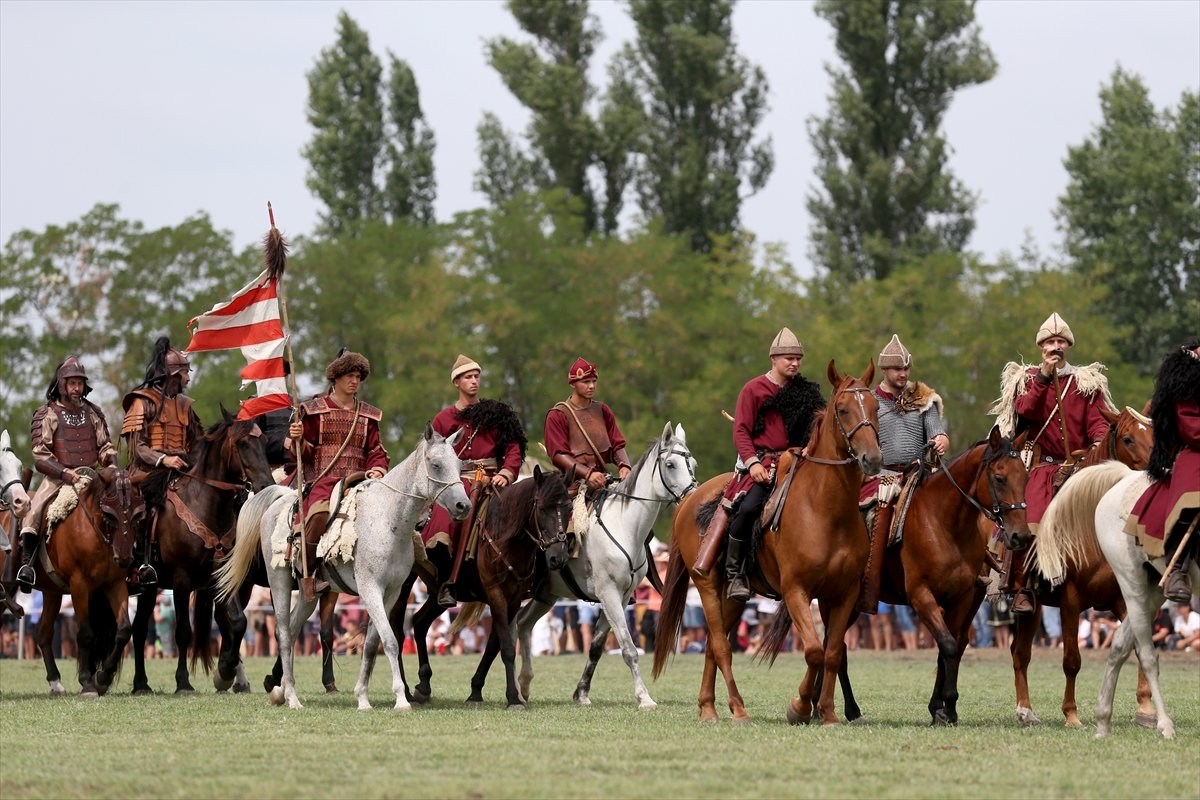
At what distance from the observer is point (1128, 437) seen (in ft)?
53.7

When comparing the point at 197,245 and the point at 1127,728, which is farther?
the point at 197,245

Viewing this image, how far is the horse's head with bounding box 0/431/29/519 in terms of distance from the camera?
19.6m

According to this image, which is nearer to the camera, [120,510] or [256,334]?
[256,334]

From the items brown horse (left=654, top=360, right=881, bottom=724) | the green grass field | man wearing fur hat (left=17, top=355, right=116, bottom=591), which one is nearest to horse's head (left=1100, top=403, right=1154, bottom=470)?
the green grass field

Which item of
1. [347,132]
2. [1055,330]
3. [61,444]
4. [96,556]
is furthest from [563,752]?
[347,132]

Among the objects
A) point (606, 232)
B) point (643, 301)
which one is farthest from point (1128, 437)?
point (606, 232)

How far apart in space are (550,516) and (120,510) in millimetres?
4735

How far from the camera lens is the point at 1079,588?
1584cm

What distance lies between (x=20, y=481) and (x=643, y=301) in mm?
41501

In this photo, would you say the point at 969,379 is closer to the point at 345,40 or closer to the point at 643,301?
the point at 643,301

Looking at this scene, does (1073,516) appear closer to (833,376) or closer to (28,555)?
(833,376)

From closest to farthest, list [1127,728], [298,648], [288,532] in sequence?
[1127,728]
[288,532]
[298,648]

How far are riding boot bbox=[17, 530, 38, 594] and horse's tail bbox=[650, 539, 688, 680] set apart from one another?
24.0ft

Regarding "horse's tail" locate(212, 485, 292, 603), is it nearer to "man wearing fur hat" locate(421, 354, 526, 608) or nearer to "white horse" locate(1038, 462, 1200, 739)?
"man wearing fur hat" locate(421, 354, 526, 608)
